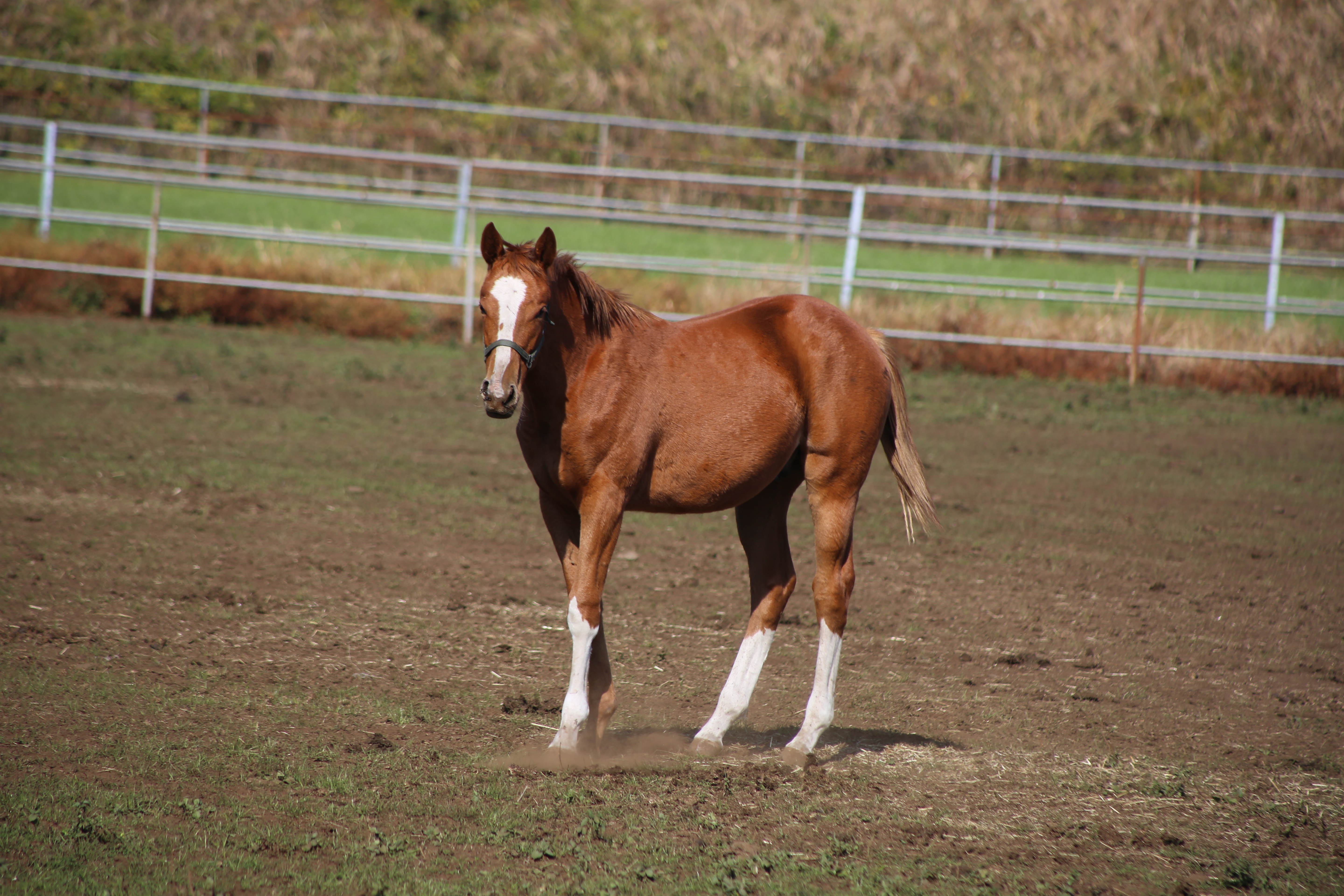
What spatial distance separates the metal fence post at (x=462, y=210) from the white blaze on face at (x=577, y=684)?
12035 millimetres

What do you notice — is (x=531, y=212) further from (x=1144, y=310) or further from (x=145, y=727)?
(x=145, y=727)

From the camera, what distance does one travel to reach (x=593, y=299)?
3.95 m

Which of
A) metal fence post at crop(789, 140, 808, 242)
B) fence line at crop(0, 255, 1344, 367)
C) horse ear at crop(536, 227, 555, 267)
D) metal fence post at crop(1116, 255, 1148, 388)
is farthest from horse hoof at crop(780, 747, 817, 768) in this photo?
metal fence post at crop(789, 140, 808, 242)

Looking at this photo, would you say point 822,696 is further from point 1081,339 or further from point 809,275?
point 1081,339

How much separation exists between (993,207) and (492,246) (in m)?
17.7

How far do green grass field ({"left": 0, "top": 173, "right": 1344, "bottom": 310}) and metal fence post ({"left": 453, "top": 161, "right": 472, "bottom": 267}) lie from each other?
36 centimetres

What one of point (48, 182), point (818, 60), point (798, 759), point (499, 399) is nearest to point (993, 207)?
point (818, 60)

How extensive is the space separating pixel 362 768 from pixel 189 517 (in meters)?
3.68

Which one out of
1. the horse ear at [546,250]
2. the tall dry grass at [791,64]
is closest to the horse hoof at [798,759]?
the horse ear at [546,250]

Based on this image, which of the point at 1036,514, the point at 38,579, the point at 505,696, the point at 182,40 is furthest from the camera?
the point at 182,40

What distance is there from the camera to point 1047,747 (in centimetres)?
432

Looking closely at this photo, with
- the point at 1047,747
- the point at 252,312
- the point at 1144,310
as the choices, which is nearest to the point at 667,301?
the point at 252,312

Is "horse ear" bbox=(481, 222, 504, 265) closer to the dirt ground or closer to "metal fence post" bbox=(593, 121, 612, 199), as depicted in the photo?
the dirt ground

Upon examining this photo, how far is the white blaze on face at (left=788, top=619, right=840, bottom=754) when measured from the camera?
408cm
